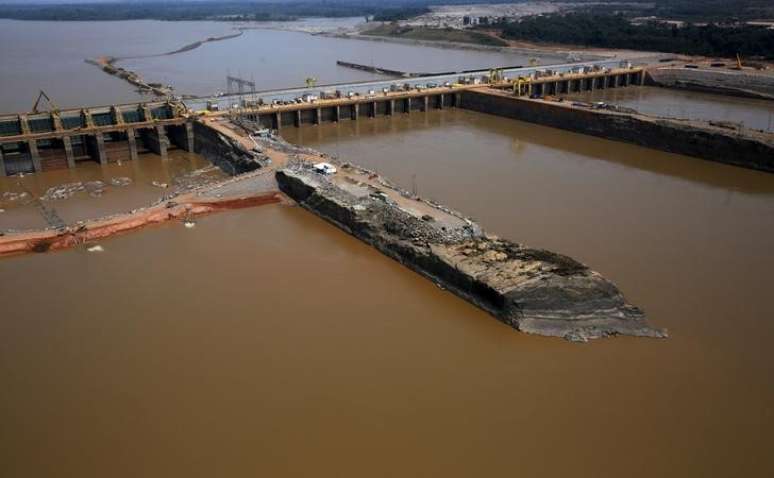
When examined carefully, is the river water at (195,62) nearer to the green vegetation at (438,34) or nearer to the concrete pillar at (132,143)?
the green vegetation at (438,34)

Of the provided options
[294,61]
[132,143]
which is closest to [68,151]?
[132,143]

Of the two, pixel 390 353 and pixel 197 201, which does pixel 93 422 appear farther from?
pixel 197 201

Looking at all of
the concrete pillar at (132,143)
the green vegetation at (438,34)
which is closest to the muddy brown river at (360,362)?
the concrete pillar at (132,143)

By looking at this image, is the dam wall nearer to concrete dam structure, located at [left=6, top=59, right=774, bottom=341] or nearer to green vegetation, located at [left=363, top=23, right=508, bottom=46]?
concrete dam structure, located at [left=6, top=59, right=774, bottom=341]

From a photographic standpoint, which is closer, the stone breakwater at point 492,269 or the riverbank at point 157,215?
the stone breakwater at point 492,269

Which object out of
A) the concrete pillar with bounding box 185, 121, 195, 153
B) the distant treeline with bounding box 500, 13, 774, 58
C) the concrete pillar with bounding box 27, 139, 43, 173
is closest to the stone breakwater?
the concrete pillar with bounding box 185, 121, 195, 153

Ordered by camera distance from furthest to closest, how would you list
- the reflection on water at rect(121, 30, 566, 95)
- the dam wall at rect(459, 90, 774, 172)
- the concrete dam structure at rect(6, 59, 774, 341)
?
the reflection on water at rect(121, 30, 566, 95) → the dam wall at rect(459, 90, 774, 172) → the concrete dam structure at rect(6, 59, 774, 341)
